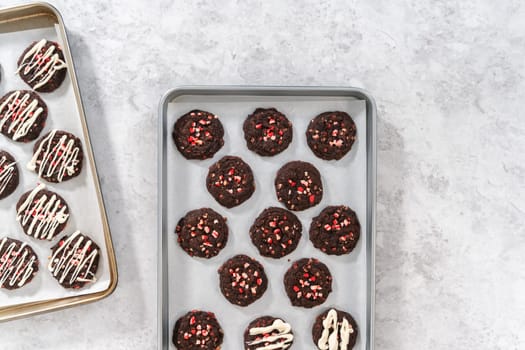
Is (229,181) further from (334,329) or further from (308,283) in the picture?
(334,329)

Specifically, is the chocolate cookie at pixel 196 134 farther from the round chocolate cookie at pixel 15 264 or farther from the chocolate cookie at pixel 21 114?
the round chocolate cookie at pixel 15 264

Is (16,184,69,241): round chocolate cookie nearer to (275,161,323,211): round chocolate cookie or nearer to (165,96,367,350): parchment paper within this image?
(165,96,367,350): parchment paper

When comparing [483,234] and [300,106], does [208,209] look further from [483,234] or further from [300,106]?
[483,234]

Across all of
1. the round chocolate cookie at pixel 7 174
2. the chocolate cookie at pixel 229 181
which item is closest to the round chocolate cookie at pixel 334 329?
the chocolate cookie at pixel 229 181

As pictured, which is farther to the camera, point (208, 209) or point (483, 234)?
point (483, 234)

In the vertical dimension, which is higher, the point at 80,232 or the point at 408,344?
the point at 80,232

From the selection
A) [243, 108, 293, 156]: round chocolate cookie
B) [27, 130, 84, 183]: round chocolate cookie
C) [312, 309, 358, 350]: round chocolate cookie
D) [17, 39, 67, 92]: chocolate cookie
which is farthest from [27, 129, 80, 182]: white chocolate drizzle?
[312, 309, 358, 350]: round chocolate cookie

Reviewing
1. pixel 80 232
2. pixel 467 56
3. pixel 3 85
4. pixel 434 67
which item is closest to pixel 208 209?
pixel 80 232

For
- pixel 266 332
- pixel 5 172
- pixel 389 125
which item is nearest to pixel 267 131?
pixel 389 125
